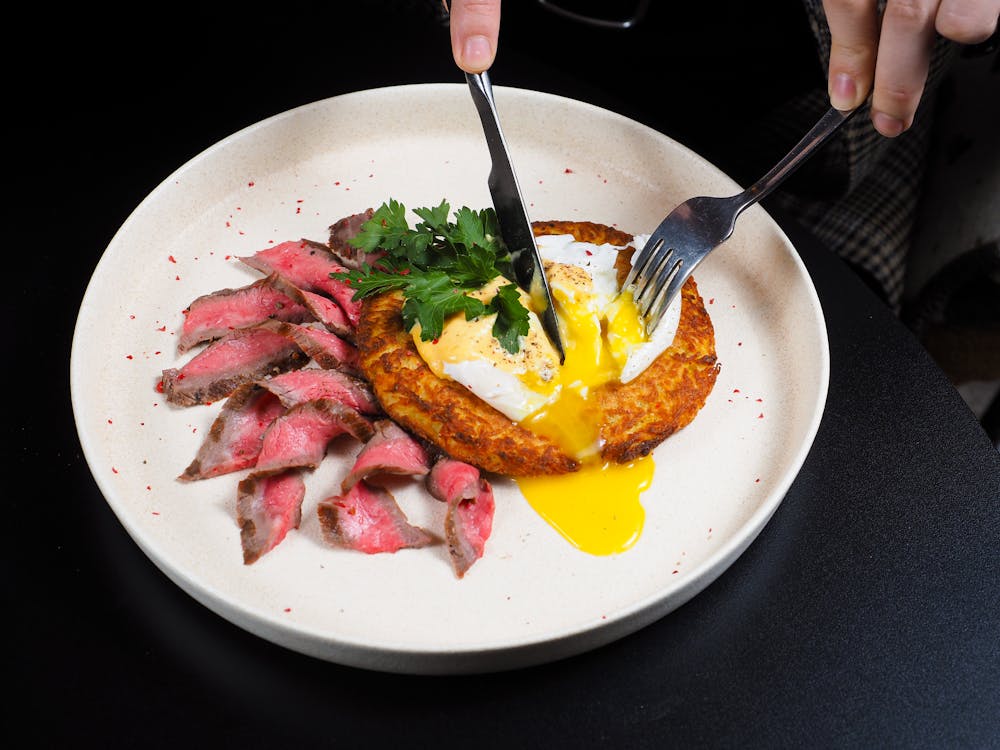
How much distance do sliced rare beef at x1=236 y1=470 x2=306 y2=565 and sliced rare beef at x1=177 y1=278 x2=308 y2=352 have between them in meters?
0.59

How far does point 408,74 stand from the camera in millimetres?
3848

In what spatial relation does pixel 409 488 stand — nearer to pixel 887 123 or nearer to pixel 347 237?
pixel 347 237

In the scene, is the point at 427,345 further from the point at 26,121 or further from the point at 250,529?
the point at 26,121

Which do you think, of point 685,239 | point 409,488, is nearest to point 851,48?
point 685,239

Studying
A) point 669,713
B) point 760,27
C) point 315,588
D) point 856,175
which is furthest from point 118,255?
point 760,27

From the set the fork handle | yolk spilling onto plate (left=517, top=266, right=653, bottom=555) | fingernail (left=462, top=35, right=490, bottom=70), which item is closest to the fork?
the fork handle

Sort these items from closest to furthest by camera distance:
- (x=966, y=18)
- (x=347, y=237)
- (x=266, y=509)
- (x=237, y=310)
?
(x=966, y=18)
(x=266, y=509)
(x=237, y=310)
(x=347, y=237)

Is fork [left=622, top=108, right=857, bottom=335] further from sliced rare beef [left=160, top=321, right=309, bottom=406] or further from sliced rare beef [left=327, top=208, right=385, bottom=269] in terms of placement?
sliced rare beef [left=160, top=321, right=309, bottom=406]

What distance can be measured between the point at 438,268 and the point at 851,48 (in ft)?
4.08

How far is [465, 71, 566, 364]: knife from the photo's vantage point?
2.66 meters

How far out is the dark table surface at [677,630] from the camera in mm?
2256

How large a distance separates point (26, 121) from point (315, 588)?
250 cm

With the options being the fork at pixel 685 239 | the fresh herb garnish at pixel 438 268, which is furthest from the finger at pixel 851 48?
the fresh herb garnish at pixel 438 268

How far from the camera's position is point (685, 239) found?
281 cm
